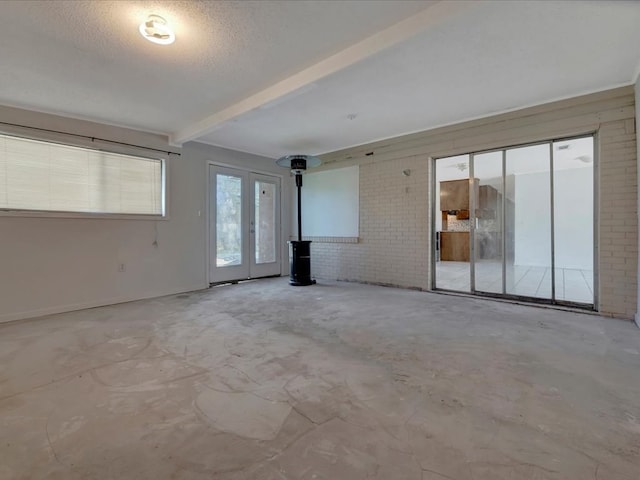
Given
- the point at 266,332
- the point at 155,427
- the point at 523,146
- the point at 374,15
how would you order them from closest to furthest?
the point at 155,427 → the point at 374,15 → the point at 266,332 → the point at 523,146

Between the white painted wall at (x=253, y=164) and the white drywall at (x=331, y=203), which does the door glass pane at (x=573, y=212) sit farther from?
the white painted wall at (x=253, y=164)

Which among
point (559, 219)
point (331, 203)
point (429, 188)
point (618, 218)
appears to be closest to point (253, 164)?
point (331, 203)

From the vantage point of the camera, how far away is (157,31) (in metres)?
2.40

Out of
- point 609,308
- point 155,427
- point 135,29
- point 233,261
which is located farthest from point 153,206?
point 609,308

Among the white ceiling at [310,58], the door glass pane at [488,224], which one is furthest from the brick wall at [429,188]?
the door glass pane at [488,224]

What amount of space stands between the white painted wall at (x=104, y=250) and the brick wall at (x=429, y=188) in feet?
8.74

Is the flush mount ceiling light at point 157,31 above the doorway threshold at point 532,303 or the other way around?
above

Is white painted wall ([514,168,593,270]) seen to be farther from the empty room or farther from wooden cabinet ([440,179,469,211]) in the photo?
wooden cabinet ([440,179,469,211])

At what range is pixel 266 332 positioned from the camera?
10.6 feet

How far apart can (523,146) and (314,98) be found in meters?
3.05

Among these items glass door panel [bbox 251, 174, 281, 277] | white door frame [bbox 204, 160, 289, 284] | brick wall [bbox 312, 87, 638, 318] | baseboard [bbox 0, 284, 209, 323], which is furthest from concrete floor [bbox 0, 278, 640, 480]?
glass door panel [bbox 251, 174, 281, 277]

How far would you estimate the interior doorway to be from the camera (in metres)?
4.32

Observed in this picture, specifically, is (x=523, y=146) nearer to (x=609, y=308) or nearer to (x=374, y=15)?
(x=609, y=308)

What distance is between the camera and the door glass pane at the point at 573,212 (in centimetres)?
424
